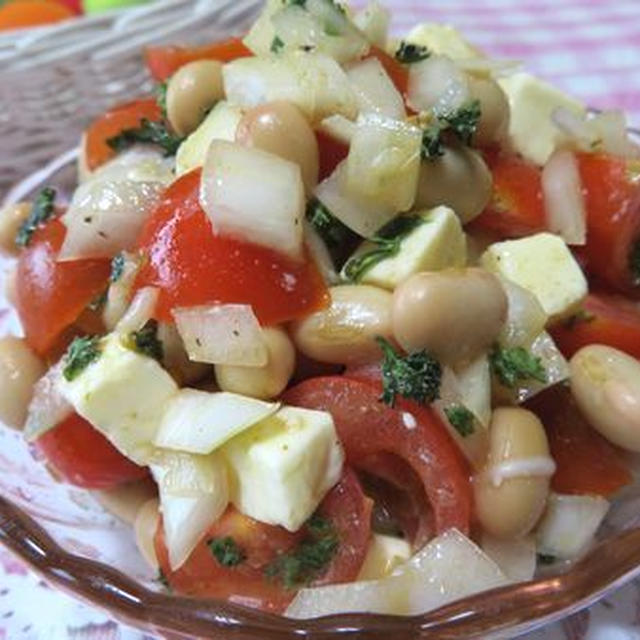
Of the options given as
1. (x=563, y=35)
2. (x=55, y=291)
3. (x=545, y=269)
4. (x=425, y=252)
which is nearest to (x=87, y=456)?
(x=55, y=291)

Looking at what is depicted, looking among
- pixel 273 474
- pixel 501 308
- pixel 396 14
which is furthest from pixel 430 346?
pixel 396 14

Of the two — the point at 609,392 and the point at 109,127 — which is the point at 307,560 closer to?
the point at 609,392

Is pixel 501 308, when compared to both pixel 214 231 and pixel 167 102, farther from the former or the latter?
pixel 167 102

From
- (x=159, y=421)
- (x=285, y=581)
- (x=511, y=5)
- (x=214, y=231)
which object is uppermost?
(x=214, y=231)

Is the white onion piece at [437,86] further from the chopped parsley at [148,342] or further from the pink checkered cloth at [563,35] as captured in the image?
the pink checkered cloth at [563,35]

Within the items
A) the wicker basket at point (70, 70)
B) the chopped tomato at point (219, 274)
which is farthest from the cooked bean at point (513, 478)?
the wicker basket at point (70, 70)

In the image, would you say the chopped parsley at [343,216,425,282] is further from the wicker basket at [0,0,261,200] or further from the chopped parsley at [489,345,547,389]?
the wicker basket at [0,0,261,200]
